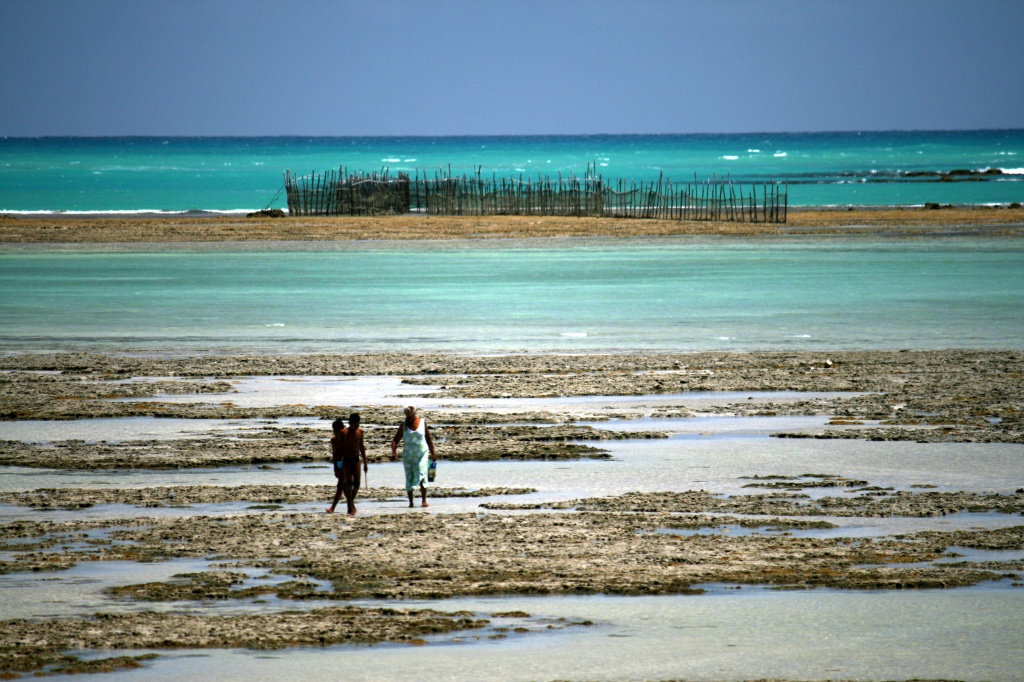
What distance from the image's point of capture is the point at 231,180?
11969cm

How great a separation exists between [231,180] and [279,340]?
316 ft

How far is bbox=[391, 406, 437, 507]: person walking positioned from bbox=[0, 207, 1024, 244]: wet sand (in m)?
40.8

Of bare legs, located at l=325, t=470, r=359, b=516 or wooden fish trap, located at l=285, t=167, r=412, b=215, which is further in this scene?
wooden fish trap, located at l=285, t=167, r=412, b=215

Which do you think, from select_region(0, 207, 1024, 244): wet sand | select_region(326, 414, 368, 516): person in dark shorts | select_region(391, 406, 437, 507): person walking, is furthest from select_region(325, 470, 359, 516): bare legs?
select_region(0, 207, 1024, 244): wet sand

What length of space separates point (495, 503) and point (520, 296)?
21522 millimetres

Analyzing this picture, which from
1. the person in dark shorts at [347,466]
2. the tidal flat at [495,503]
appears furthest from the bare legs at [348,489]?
the tidal flat at [495,503]

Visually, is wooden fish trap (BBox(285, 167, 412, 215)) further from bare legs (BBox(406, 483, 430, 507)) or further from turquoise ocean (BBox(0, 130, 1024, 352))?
bare legs (BBox(406, 483, 430, 507))

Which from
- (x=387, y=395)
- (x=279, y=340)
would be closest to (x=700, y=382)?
(x=387, y=395)

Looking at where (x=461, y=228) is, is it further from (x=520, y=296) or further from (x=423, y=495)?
(x=423, y=495)

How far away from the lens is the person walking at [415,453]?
13172 mm

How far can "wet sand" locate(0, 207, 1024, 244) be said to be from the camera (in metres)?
54.7

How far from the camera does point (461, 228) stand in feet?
187

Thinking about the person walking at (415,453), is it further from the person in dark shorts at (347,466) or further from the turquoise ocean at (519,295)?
the turquoise ocean at (519,295)

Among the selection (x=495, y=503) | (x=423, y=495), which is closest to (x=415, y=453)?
(x=423, y=495)
